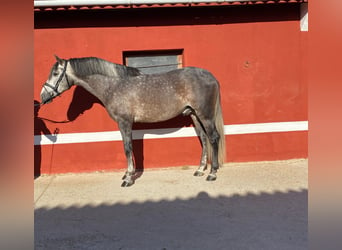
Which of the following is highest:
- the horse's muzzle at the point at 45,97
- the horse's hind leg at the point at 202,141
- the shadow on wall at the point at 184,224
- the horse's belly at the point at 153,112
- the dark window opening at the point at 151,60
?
the dark window opening at the point at 151,60

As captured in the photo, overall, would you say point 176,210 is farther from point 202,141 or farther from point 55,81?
point 55,81

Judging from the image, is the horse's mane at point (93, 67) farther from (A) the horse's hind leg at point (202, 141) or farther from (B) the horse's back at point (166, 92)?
(A) the horse's hind leg at point (202, 141)

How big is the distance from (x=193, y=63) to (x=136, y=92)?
141 cm

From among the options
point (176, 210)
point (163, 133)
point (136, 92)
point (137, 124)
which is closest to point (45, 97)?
point (136, 92)

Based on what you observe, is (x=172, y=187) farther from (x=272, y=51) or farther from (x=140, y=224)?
(x=272, y=51)

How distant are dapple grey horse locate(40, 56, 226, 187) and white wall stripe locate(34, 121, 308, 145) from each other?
2.26ft

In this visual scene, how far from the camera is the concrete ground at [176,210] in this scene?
11.2ft

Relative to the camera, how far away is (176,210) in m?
4.27

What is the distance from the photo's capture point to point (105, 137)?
20.5ft

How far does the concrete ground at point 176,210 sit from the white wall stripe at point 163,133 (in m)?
0.65

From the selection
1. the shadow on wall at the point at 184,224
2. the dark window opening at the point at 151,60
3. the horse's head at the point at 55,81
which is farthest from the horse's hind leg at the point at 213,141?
the horse's head at the point at 55,81
